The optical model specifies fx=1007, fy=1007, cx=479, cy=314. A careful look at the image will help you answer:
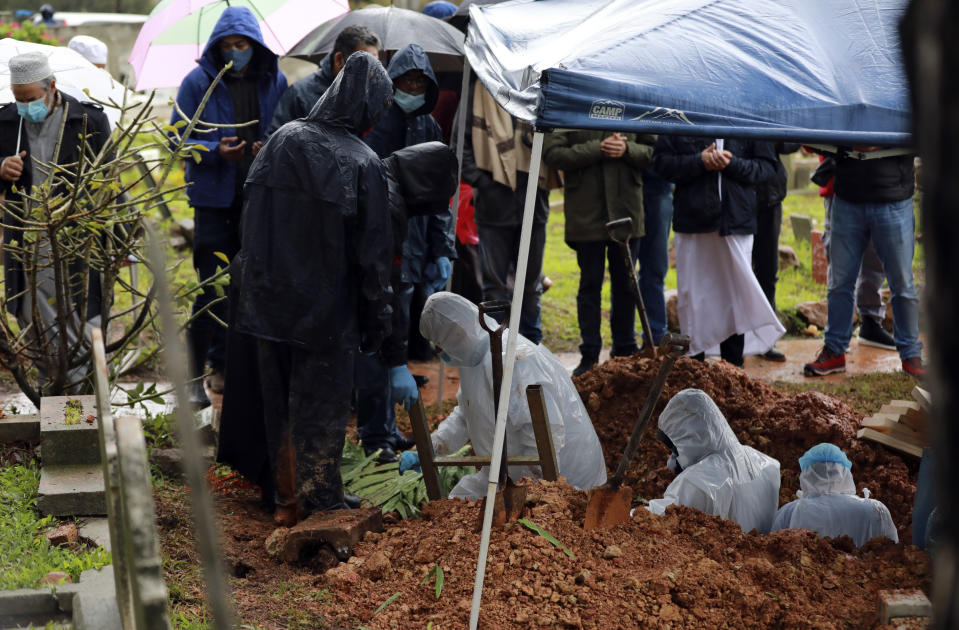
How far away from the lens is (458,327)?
15.1ft

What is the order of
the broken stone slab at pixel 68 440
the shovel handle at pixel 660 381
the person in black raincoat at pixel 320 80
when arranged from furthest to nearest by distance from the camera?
the person in black raincoat at pixel 320 80 < the broken stone slab at pixel 68 440 < the shovel handle at pixel 660 381

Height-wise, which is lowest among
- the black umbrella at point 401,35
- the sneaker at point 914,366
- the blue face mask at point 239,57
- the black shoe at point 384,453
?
the black shoe at point 384,453

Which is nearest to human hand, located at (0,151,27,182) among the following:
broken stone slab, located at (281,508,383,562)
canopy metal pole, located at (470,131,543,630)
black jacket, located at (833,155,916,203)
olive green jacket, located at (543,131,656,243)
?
broken stone slab, located at (281,508,383,562)

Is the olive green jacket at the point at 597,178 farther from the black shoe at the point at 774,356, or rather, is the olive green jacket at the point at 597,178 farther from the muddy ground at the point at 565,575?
the muddy ground at the point at 565,575

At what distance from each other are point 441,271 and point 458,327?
1.34m

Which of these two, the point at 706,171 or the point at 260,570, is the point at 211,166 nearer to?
the point at 260,570

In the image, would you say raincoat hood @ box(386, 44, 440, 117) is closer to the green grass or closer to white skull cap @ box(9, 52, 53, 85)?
white skull cap @ box(9, 52, 53, 85)

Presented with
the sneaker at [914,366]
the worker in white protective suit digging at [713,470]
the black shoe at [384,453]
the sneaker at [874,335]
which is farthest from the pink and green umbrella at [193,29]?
the sneaker at [874,335]

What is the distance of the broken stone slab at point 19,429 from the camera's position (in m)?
4.77

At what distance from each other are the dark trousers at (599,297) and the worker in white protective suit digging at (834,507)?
108 inches

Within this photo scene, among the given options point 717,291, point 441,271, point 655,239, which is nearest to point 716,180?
point 655,239

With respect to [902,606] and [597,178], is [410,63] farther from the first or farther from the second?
[902,606]

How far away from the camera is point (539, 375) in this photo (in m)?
4.62

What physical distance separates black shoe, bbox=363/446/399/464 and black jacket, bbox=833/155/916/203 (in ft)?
12.0
